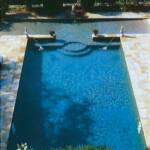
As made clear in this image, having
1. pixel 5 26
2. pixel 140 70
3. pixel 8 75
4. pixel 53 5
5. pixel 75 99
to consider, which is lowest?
pixel 75 99

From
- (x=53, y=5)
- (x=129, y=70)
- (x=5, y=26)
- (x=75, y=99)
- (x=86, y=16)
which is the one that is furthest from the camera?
(x=53, y=5)

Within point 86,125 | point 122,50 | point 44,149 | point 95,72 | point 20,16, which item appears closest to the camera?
point 44,149

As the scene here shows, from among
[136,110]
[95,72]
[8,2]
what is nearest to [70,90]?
[95,72]

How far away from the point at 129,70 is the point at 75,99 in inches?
135

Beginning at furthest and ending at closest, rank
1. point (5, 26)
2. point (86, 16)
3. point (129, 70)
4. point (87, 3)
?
point (87, 3)
point (86, 16)
point (5, 26)
point (129, 70)

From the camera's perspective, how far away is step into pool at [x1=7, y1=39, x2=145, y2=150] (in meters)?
18.3

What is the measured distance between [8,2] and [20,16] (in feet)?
6.85

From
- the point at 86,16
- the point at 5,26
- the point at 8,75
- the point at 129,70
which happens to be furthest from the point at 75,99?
the point at 5,26

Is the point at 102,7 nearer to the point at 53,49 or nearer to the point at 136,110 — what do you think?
the point at 53,49

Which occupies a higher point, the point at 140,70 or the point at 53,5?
the point at 53,5

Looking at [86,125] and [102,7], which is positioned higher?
[102,7]

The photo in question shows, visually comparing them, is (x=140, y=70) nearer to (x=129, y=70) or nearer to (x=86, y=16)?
(x=129, y=70)

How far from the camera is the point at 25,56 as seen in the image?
2405 cm

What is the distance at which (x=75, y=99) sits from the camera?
20828mm
